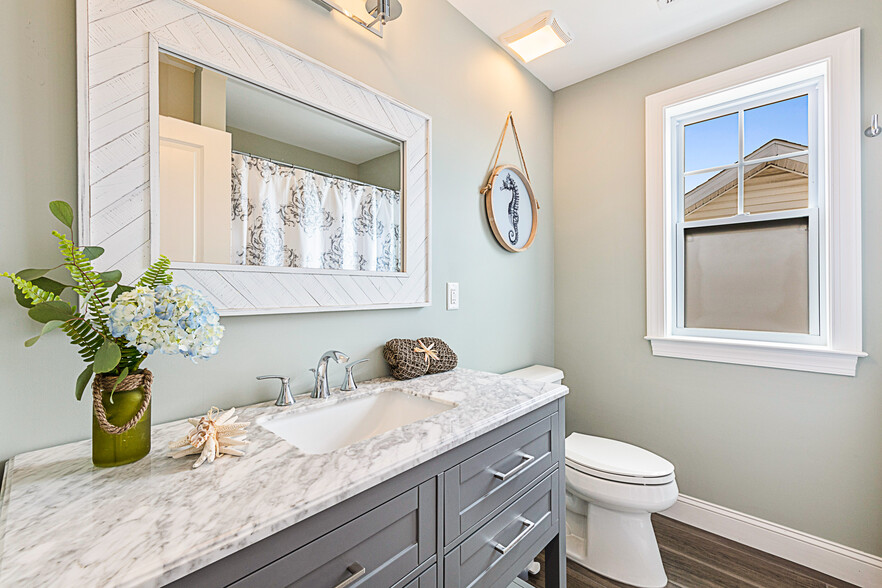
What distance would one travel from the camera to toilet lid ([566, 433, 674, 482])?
156 centimetres

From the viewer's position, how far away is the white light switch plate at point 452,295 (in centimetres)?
171

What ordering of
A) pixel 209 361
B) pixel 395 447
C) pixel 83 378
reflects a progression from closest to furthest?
pixel 83 378 < pixel 395 447 < pixel 209 361

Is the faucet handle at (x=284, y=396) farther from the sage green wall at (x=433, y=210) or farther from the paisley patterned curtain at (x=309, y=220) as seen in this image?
the paisley patterned curtain at (x=309, y=220)

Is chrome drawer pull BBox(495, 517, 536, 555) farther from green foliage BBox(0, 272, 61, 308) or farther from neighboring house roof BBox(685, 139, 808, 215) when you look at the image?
neighboring house roof BBox(685, 139, 808, 215)

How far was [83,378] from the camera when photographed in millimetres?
691

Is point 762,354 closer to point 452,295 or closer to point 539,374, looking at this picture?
point 539,374

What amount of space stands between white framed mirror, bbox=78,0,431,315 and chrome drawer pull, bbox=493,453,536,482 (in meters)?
0.69

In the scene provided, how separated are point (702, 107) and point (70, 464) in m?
2.75

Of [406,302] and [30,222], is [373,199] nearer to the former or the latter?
[406,302]

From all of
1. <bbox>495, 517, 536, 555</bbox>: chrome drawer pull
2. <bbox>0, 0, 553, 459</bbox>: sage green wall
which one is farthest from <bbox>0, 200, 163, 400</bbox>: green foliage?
<bbox>495, 517, 536, 555</bbox>: chrome drawer pull

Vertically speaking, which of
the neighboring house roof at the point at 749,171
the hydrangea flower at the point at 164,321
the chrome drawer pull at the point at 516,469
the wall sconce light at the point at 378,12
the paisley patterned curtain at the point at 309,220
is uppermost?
the wall sconce light at the point at 378,12

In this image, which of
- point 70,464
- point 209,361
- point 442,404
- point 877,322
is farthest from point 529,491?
point 877,322

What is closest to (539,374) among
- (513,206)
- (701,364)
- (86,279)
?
(701,364)

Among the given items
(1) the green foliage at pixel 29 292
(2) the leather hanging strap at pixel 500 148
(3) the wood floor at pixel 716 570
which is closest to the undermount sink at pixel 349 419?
(1) the green foliage at pixel 29 292
